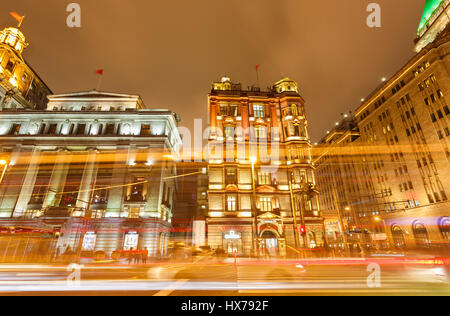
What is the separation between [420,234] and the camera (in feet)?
139

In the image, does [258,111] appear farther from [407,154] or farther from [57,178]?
[57,178]

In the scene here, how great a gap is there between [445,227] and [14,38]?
101036mm

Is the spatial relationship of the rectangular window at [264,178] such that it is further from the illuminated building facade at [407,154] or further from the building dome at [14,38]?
the building dome at [14,38]

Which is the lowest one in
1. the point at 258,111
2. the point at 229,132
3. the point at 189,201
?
the point at 189,201

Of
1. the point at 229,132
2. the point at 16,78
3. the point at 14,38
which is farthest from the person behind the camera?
the point at 14,38

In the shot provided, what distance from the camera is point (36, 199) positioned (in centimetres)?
3475

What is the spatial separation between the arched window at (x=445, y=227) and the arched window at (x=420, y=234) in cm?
315

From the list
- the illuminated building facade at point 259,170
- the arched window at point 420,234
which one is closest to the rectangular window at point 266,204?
the illuminated building facade at point 259,170

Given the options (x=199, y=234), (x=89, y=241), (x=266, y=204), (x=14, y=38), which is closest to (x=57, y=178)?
(x=89, y=241)

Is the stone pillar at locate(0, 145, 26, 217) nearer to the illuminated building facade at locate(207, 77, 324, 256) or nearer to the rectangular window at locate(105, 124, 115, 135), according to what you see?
the rectangular window at locate(105, 124, 115, 135)

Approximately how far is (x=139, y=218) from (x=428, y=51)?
6393cm

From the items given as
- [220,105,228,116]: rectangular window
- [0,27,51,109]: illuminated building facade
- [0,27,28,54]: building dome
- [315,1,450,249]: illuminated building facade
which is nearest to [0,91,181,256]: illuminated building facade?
[220,105,228,116]: rectangular window
